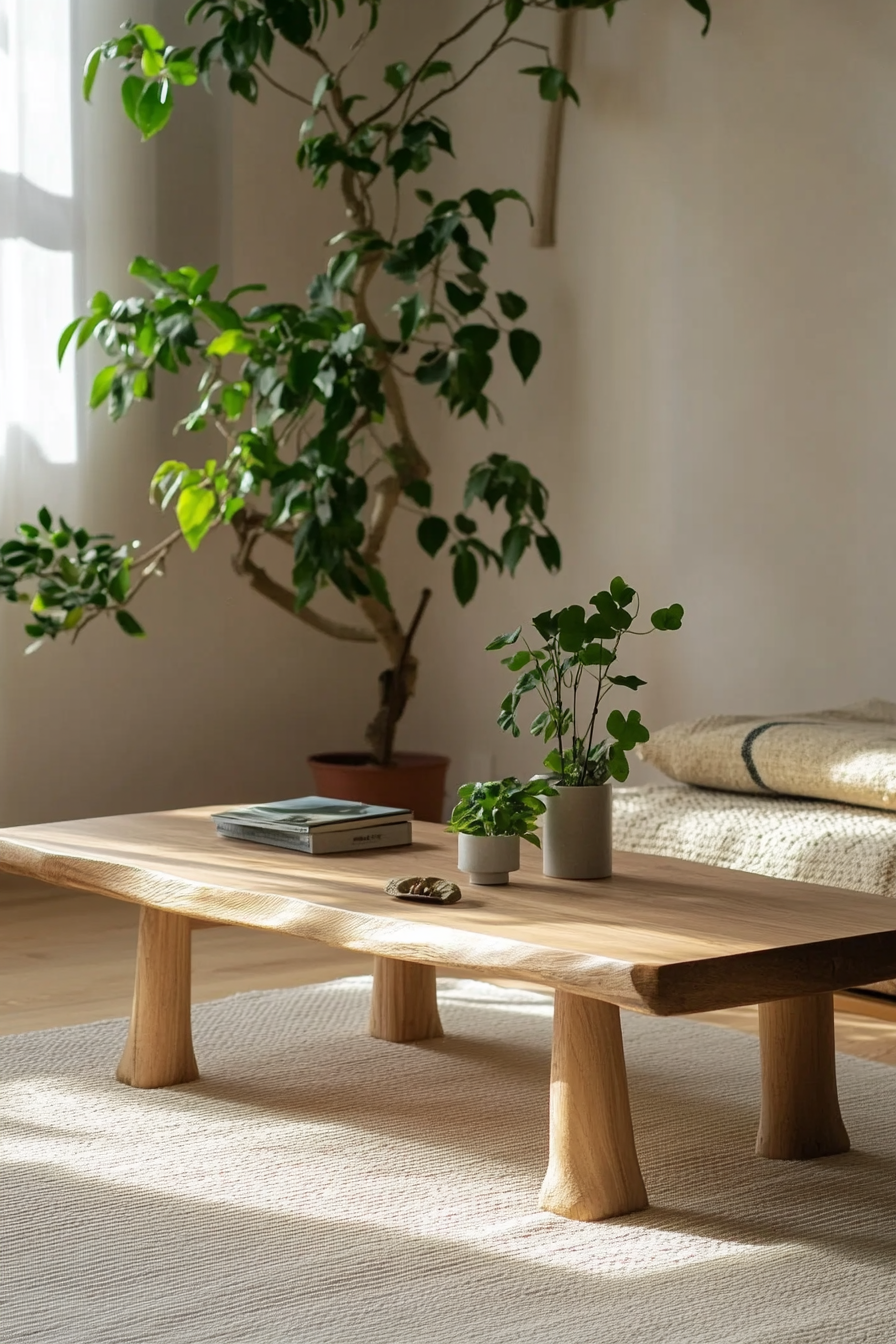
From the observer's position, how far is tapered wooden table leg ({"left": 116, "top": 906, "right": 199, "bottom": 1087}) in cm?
230

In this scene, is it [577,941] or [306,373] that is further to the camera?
[306,373]

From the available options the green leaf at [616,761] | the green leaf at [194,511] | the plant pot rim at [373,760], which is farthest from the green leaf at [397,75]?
the green leaf at [616,761]

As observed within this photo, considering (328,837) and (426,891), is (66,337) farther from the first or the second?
(426,891)

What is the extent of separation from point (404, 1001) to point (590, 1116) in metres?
0.76

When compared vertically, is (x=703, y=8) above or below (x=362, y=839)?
above

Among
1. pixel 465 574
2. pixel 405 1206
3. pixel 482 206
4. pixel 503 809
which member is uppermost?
pixel 482 206

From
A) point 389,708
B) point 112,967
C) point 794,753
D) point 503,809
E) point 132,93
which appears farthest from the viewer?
point 389,708

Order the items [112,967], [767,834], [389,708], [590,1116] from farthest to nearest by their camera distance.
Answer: [389,708], [112,967], [767,834], [590,1116]

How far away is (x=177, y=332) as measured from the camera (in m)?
3.36

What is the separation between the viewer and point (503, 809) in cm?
193

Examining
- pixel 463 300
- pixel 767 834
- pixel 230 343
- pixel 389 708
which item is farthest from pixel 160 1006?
pixel 463 300

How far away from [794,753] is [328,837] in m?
1.03

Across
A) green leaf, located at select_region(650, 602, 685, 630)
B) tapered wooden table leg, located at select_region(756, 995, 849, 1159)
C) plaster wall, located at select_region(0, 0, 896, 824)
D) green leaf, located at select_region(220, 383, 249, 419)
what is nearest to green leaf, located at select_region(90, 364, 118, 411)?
green leaf, located at select_region(220, 383, 249, 419)

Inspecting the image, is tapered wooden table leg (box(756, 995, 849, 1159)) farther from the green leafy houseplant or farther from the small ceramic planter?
the green leafy houseplant
